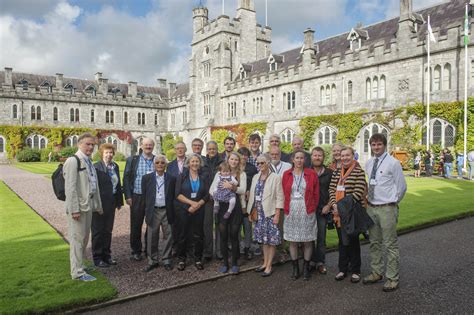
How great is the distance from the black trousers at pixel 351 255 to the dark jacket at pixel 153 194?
2653mm

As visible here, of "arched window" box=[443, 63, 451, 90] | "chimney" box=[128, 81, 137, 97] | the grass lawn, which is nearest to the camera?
the grass lawn

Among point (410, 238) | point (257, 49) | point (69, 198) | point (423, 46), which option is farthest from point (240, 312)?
point (257, 49)

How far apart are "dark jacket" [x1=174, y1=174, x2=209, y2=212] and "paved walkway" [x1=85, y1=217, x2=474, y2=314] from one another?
1.34 metres

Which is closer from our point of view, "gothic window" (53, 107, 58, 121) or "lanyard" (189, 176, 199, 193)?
"lanyard" (189, 176, 199, 193)

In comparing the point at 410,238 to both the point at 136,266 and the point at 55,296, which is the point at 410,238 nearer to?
the point at 136,266

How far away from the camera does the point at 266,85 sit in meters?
33.6

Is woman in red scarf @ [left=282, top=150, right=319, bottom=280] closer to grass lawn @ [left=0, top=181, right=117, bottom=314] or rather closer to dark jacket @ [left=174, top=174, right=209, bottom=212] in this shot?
dark jacket @ [left=174, top=174, right=209, bottom=212]

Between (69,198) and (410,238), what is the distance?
21.4 ft

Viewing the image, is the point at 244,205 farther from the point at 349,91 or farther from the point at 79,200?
the point at 349,91

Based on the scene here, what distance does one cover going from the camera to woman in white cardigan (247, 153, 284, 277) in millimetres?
5715

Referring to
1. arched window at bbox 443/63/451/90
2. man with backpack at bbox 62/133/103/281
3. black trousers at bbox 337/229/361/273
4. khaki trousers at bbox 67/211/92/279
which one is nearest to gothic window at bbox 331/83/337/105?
arched window at bbox 443/63/451/90

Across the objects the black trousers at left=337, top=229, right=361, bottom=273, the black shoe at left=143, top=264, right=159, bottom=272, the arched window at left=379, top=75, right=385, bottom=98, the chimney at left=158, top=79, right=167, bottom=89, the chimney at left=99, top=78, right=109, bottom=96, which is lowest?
the black shoe at left=143, top=264, right=159, bottom=272

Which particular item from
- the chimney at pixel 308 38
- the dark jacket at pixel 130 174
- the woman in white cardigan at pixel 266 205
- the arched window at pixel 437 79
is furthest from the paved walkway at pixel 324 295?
the chimney at pixel 308 38

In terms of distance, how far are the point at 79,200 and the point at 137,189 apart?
56.5 inches
